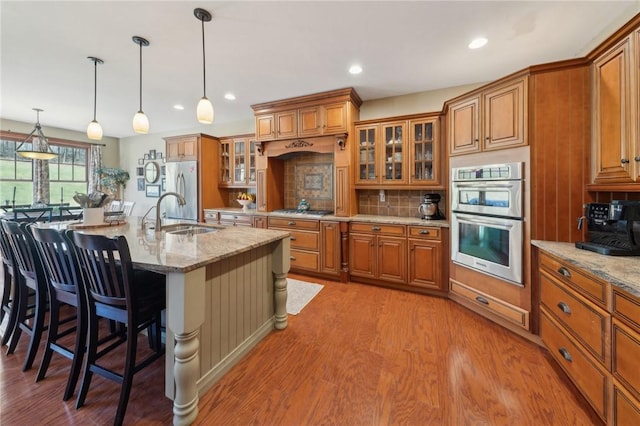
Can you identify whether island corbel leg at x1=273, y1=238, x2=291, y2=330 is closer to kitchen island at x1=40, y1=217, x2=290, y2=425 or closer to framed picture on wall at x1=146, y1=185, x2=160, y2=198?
kitchen island at x1=40, y1=217, x2=290, y2=425

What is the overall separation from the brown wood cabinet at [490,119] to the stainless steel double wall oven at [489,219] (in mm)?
219

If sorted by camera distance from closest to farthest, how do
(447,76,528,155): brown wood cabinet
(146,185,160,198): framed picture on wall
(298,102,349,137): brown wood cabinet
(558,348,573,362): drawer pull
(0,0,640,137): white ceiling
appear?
(558,348,573,362): drawer pull
(0,0,640,137): white ceiling
(447,76,528,155): brown wood cabinet
(298,102,349,137): brown wood cabinet
(146,185,160,198): framed picture on wall

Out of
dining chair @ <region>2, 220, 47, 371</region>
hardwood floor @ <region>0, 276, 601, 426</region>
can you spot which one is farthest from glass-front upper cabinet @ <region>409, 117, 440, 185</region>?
dining chair @ <region>2, 220, 47, 371</region>

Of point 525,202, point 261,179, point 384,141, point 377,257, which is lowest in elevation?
point 377,257

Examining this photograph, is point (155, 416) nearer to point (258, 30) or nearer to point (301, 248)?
point (301, 248)

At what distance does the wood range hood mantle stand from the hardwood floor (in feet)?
8.06

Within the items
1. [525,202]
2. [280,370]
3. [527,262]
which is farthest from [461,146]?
[280,370]

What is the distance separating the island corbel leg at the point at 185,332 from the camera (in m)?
1.37

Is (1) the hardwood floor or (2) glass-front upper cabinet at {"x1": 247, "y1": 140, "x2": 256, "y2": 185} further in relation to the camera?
(2) glass-front upper cabinet at {"x1": 247, "y1": 140, "x2": 256, "y2": 185}

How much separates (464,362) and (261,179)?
3.58 m

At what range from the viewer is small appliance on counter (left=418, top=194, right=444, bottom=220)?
11.0 ft

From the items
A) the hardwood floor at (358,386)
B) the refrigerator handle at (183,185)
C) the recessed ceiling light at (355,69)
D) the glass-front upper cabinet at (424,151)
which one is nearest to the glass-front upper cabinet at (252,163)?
the refrigerator handle at (183,185)

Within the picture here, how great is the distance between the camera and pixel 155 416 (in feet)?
4.81

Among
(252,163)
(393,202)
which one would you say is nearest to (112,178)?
(252,163)
